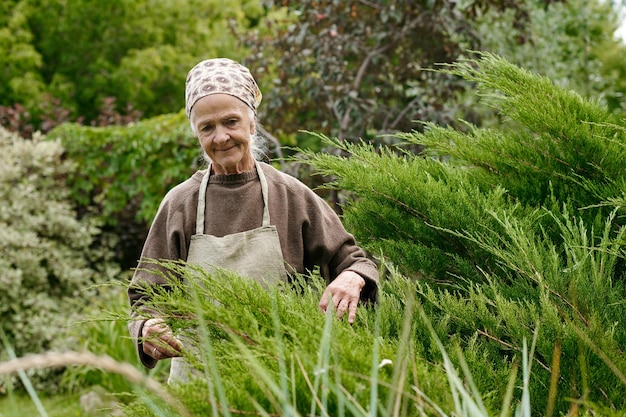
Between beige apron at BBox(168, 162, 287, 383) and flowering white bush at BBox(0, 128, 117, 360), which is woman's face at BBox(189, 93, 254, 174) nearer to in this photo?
beige apron at BBox(168, 162, 287, 383)

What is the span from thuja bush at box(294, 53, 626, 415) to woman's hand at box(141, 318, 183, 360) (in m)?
0.60

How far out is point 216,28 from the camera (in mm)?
18109

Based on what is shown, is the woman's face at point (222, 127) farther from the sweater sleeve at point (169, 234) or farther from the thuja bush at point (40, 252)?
the thuja bush at point (40, 252)

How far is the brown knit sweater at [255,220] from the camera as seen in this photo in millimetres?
2543

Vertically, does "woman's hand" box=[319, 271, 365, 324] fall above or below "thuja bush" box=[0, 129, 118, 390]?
above

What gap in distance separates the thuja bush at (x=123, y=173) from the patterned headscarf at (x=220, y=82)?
5566 mm

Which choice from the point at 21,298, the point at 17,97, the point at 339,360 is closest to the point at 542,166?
the point at 339,360

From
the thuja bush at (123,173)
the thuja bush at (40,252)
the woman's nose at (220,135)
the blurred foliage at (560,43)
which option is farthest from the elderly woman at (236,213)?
the blurred foliage at (560,43)

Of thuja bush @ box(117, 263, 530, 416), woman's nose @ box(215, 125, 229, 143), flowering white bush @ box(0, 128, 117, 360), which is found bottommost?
flowering white bush @ box(0, 128, 117, 360)

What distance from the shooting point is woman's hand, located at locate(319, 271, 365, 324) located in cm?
193

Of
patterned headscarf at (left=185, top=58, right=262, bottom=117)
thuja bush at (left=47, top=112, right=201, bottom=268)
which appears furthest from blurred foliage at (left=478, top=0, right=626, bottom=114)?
patterned headscarf at (left=185, top=58, right=262, bottom=117)

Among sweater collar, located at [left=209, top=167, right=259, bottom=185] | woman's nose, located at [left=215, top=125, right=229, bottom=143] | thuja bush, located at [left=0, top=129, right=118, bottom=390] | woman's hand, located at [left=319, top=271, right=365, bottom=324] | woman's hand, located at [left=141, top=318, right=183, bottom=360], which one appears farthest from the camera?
thuja bush, located at [left=0, top=129, right=118, bottom=390]

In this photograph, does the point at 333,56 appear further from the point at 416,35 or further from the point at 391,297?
Result: the point at 391,297

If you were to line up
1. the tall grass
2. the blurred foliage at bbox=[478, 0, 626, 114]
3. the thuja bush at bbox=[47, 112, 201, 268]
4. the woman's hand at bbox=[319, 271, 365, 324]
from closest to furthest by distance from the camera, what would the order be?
the tall grass
the woman's hand at bbox=[319, 271, 365, 324]
the thuja bush at bbox=[47, 112, 201, 268]
the blurred foliage at bbox=[478, 0, 626, 114]
